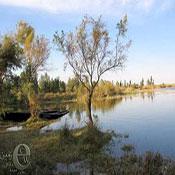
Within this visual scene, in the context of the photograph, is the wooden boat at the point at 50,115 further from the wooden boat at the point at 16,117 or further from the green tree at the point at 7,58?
the green tree at the point at 7,58

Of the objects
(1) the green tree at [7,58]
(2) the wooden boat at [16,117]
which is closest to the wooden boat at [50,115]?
(2) the wooden boat at [16,117]

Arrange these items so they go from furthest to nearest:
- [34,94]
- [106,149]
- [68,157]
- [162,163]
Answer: [34,94]
[106,149]
[68,157]
[162,163]

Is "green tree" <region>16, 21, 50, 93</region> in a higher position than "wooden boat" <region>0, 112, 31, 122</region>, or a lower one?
higher

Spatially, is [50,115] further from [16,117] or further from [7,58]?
[7,58]

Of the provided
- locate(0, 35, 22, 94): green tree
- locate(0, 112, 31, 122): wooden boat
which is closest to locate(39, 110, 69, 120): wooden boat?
locate(0, 112, 31, 122): wooden boat

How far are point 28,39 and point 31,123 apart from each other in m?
10.7

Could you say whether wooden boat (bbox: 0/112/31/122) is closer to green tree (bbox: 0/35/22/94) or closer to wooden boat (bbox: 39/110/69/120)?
wooden boat (bbox: 39/110/69/120)

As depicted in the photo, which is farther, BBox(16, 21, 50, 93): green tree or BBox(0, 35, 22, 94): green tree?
BBox(16, 21, 50, 93): green tree

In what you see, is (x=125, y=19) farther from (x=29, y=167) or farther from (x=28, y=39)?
(x=29, y=167)

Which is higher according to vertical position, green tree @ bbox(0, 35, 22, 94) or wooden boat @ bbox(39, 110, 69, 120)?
green tree @ bbox(0, 35, 22, 94)

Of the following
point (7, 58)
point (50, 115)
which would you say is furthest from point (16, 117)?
point (7, 58)

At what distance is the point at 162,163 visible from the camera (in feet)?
41.4

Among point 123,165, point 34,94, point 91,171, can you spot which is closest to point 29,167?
point 91,171

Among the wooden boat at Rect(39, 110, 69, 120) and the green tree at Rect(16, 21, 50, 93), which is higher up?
the green tree at Rect(16, 21, 50, 93)
